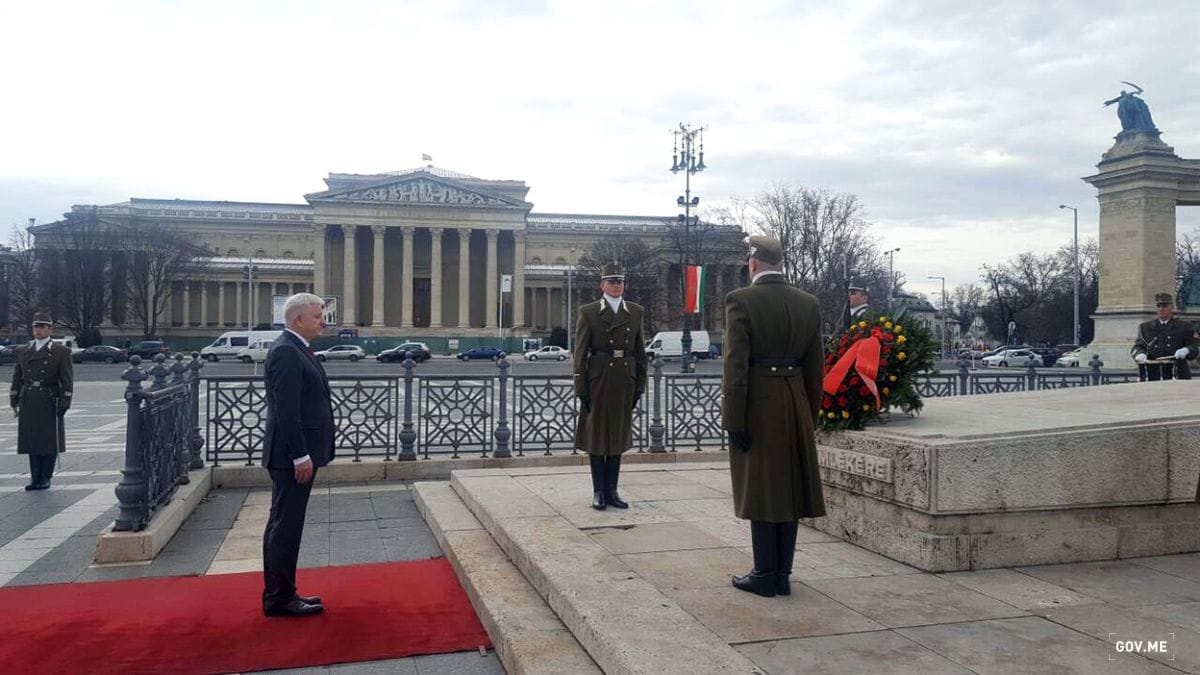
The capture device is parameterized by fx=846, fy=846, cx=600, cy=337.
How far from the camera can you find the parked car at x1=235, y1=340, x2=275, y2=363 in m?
58.0

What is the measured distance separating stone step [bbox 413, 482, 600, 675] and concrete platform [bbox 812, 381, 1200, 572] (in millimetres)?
2359

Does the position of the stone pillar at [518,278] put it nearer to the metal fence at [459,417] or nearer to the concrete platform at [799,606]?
the metal fence at [459,417]

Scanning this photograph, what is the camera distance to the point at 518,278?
83.6 meters

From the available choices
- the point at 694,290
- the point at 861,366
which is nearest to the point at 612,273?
the point at 861,366

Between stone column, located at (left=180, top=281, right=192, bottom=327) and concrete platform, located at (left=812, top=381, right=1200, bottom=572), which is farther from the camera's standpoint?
stone column, located at (left=180, top=281, right=192, bottom=327)

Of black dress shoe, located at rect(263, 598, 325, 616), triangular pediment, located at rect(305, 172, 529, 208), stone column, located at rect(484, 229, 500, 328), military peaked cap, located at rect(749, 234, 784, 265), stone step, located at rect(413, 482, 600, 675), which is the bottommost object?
black dress shoe, located at rect(263, 598, 325, 616)

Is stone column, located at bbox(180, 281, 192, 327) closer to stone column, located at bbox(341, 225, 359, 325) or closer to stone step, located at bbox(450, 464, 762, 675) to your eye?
stone column, located at bbox(341, 225, 359, 325)

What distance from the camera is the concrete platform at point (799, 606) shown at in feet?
12.5

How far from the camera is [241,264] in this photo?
268 feet

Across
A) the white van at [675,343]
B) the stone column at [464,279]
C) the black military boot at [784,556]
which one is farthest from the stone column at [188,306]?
the black military boot at [784,556]

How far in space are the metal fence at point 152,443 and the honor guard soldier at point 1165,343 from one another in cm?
1225

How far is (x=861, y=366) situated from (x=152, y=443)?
18.9 ft

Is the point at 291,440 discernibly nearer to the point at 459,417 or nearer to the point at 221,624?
the point at 221,624

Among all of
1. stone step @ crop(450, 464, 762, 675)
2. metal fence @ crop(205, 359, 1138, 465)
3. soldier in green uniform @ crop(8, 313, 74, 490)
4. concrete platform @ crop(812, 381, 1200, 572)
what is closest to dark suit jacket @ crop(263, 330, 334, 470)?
stone step @ crop(450, 464, 762, 675)
